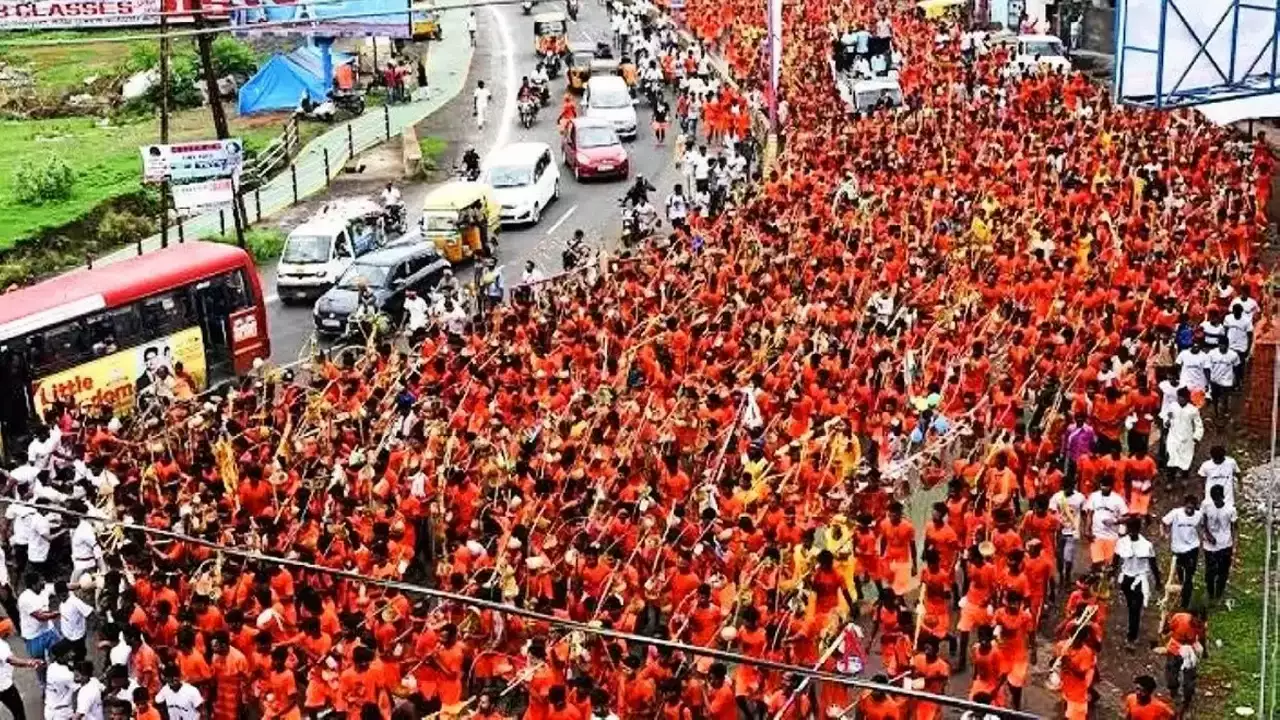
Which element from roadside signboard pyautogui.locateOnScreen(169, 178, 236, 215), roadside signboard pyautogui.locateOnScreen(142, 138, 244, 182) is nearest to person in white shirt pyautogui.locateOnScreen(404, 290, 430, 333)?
roadside signboard pyautogui.locateOnScreen(169, 178, 236, 215)

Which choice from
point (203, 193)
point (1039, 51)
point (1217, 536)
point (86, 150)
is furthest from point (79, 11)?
point (1217, 536)

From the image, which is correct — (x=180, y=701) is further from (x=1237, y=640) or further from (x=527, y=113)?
(x=527, y=113)

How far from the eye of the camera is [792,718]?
1147cm

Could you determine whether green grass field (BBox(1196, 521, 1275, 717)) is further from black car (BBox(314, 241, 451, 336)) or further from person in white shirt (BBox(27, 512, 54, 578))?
black car (BBox(314, 241, 451, 336))

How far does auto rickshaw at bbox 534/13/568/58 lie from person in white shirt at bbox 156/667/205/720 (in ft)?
109

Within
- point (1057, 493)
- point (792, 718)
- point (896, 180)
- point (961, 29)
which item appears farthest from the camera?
point (961, 29)

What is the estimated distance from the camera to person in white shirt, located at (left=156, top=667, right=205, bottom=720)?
1109cm

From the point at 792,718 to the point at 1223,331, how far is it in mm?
7061

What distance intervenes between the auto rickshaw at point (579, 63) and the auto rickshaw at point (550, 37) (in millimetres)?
285

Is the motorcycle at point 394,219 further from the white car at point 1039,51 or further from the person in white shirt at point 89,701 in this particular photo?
the person in white shirt at point 89,701

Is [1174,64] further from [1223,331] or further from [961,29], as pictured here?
[961,29]

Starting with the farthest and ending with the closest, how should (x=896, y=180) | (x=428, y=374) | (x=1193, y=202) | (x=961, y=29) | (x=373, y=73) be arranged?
(x=373, y=73)
(x=961, y=29)
(x=896, y=180)
(x=1193, y=202)
(x=428, y=374)

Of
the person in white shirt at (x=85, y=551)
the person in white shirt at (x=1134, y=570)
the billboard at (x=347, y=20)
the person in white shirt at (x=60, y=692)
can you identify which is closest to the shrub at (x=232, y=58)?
the billboard at (x=347, y=20)

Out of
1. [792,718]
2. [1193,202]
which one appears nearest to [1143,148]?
Result: [1193,202]
